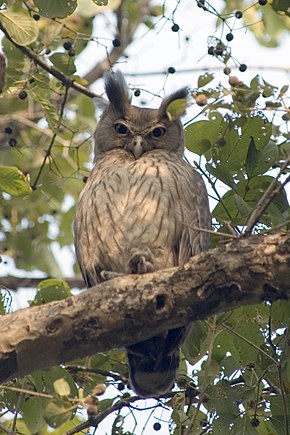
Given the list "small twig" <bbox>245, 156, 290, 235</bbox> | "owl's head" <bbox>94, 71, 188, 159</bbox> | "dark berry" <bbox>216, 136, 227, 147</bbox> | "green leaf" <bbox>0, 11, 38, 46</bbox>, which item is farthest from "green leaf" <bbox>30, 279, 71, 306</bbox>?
"owl's head" <bbox>94, 71, 188, 159</bbox>

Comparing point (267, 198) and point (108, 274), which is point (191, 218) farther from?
point (267, 198)

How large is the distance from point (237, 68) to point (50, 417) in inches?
89.5

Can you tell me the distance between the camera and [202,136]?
176 inches

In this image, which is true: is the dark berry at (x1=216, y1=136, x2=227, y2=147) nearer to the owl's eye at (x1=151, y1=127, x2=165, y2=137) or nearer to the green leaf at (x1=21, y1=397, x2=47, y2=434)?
the owl's eye at (x1=151, y1=127, x2=165, y2=137)

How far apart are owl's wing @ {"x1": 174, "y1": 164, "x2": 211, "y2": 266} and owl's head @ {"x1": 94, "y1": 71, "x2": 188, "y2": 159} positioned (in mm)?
608

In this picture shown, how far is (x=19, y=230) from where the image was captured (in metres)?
7.37

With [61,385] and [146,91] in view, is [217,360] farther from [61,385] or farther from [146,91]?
[146,91]

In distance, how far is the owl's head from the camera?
18.5 ft

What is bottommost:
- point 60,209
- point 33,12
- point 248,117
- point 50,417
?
point 50,417

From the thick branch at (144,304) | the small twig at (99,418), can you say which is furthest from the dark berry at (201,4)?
the small twig at (99,418)

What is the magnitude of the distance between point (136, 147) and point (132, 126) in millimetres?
304

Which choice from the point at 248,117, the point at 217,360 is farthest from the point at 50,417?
the point at 248,117

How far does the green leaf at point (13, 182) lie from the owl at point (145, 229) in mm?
448

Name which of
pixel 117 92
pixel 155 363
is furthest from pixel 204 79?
pixel 117 92
